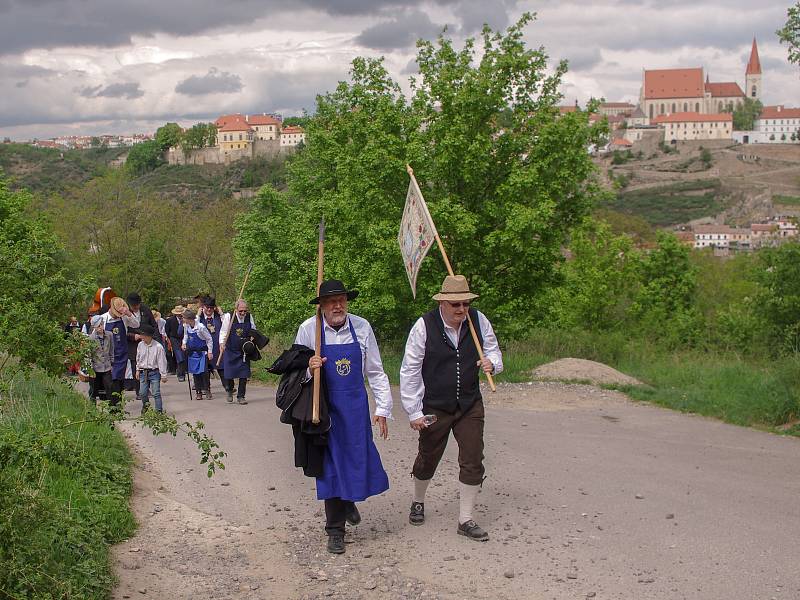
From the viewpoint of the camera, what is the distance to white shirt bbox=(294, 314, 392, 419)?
22.5 feet

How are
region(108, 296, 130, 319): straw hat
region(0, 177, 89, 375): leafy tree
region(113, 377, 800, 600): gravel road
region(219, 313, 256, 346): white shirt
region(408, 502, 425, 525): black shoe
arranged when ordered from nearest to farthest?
region(113, 377, 800, 600): gravel road < region(0, 177, 89, 375): leafy tree < region(408, 502, 425, 525): black shoe < region(108, 296, 130, 319): straw hat < region(219, 313, 256, 346): white shirt

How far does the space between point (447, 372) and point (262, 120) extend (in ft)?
635

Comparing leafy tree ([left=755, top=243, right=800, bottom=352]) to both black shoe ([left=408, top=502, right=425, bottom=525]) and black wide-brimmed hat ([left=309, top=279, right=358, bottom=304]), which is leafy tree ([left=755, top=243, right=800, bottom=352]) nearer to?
black shoe ([left=408, top=502, right=425, bottom=525])

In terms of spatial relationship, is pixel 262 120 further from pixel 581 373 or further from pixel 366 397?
pixel 366 397

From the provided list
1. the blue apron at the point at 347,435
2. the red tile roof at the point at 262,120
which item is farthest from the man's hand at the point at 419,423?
the red tile roof at the point at 262,120

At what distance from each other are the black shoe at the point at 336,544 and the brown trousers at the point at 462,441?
0.87 metres

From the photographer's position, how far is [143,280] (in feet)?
143

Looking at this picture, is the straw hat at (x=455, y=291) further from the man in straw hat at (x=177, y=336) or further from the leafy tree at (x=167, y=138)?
the leafy tree at (x=167, y=138)

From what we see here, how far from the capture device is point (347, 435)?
22.2ft

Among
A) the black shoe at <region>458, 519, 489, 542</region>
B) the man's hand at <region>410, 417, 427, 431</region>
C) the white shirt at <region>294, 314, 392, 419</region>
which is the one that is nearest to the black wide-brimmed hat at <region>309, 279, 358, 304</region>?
the white shirt at <region>294, 314, 392, 419</region>

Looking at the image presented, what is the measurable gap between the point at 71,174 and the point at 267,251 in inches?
4986

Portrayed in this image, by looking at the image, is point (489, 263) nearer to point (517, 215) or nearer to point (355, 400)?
point (517, 215)

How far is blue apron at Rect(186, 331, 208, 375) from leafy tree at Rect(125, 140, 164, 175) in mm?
160410

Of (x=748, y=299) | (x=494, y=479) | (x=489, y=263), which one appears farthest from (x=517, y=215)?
(x=494, y=479)
